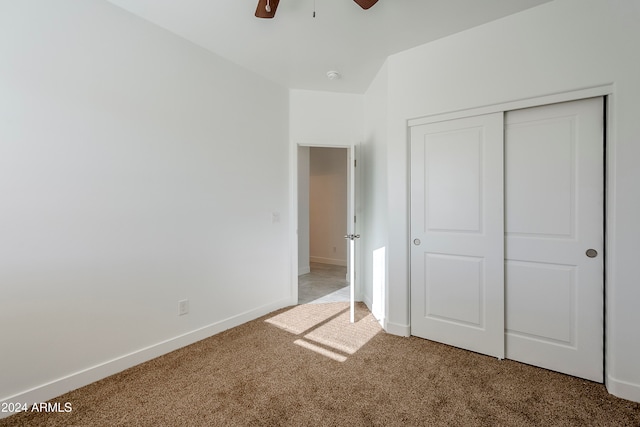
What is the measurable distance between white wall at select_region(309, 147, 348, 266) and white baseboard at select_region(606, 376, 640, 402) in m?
4.42

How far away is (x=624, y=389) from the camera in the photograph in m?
1.81

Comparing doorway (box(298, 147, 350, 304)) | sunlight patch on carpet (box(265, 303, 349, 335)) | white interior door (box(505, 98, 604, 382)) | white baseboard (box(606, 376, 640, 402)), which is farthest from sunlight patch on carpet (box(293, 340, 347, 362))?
doorway (box(298, 147, 350, 304))

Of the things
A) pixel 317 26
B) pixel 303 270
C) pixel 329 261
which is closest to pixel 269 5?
pixel 317 26

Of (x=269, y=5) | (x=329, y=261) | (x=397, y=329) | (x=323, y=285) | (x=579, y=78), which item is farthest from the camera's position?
(x=329, y=261)

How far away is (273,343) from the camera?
2582mm

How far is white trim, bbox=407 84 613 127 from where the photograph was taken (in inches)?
75.5

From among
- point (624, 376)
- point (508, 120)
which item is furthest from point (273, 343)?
point (508, 120)

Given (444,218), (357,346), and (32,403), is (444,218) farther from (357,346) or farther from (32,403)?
(32,403)

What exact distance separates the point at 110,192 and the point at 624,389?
3657 millimetres

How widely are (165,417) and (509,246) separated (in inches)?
104

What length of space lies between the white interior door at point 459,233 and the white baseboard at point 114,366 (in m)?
1.88

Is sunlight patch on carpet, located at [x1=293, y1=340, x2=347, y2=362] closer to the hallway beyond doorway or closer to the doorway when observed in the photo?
the hallway beyond doorway

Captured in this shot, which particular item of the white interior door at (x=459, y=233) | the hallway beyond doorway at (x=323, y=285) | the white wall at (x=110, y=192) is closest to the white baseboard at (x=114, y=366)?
the white wall at (x=110, y=192)

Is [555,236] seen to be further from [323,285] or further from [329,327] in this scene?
[323,285]
